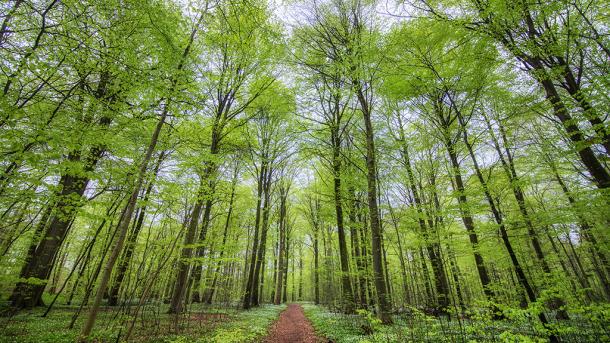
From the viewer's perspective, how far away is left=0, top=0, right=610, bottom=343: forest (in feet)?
16.1

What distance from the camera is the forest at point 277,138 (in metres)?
4.91

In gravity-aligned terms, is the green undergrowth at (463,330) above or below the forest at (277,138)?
below

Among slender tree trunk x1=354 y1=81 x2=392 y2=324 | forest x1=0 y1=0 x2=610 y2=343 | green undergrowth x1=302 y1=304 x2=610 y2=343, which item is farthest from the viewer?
slender tree trunk x1=354 y1=81 x2=392 y2=324

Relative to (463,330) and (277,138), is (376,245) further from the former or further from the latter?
(277,138)

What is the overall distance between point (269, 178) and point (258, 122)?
391 cm

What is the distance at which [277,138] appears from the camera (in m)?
16.0

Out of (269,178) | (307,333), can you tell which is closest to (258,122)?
(269,178)

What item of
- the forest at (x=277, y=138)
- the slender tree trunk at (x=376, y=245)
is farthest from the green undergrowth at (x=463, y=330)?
the slender tree trunk at (x=376, y=245)

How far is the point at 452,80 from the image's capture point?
845 centimetres

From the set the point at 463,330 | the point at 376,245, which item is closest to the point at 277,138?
the point at 376,245

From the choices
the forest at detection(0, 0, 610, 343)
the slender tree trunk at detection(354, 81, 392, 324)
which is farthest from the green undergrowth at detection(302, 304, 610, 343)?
the slender tree trunk at detection(354, 81, 392, 324)

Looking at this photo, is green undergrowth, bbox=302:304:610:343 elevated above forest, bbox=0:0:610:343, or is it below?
below

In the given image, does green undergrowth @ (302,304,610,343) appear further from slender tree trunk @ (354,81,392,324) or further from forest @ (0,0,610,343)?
slender tree trunk @ (354,81,392,324)

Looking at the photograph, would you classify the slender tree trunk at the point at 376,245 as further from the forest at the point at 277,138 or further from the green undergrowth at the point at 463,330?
the green undergrowth at the point at 463,330
